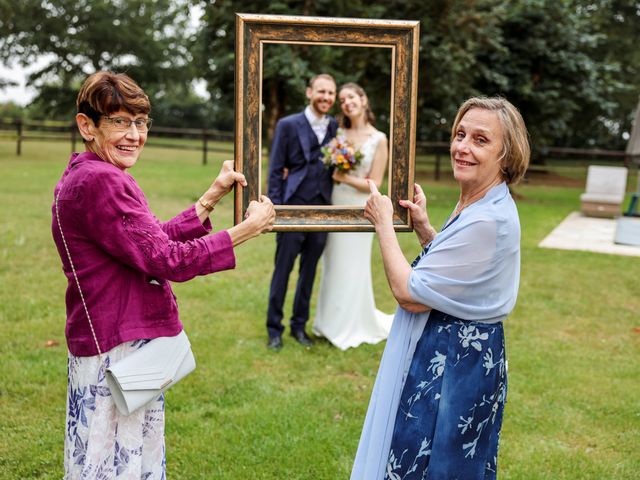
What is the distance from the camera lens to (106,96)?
2.34 m

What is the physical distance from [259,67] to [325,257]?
3.86m

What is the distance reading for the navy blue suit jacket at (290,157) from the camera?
18.5 ft

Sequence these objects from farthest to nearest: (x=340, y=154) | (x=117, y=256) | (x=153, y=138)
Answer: (x=153, y=138) → (x=340, y=154) → (x=117, y=256)

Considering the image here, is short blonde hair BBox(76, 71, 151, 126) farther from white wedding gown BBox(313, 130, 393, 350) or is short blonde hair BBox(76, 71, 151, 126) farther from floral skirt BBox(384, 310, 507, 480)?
white wedding gown BBox(313, 130, 393, 350)

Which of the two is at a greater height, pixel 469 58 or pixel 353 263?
pixel 469 58

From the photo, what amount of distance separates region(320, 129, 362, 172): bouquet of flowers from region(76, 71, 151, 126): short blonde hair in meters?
3.20

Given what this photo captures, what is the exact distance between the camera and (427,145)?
73.0 ft

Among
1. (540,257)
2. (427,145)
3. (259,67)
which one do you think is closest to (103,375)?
(259,67)

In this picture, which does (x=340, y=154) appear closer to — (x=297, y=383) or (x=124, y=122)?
(x=297, y=383)

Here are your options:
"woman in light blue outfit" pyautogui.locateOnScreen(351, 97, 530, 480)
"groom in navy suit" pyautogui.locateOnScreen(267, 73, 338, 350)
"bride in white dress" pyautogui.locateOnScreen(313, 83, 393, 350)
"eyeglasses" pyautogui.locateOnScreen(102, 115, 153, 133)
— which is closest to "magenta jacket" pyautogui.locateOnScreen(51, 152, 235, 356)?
"eyeglasses" pyautogui.locateOnScreen(102, 115, 153, 133)

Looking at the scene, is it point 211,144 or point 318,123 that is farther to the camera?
point 211,144

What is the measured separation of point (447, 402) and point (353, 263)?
3.94 metres

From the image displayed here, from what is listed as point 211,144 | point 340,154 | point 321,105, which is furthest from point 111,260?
point 211,144

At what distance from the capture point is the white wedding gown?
6.14 m
